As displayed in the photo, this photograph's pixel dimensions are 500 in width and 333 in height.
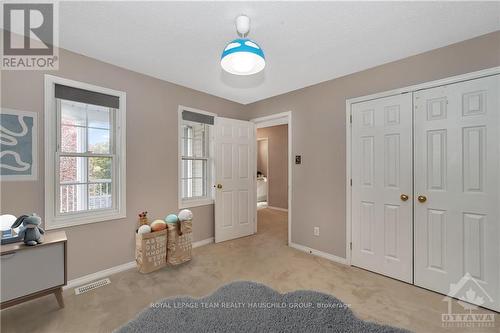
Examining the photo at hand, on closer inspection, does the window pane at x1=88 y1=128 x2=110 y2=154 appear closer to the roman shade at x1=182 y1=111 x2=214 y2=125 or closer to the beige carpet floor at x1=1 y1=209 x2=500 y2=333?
the roman shade at x1=182 y1=111 x2=214 y2=125

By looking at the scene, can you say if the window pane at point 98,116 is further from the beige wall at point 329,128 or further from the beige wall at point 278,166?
the beige wall at point 278,166

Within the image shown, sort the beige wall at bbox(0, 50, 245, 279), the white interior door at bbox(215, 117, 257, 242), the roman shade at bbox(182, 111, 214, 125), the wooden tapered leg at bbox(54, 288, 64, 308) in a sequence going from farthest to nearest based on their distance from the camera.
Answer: the white interior door at bbox(215, 117, 257, 242) → the roman shade at bbox(182, 111, 214, 125) → the beige wall at bbox(0, 50, 245, 279) → the wooden tapered leg at bbox(54, 288, 64, 308)

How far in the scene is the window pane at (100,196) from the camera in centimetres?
262

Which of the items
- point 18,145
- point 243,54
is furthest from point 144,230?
point 243,54

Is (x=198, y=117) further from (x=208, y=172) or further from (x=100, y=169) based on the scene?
(x=100, y=169)

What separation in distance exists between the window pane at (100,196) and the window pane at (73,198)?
0.07m

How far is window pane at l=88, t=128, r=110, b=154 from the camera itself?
2.61 meters

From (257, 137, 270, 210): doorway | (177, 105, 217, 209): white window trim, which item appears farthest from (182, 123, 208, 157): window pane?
(257, 137, 270, 210): doorway

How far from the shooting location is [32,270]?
1810 mm

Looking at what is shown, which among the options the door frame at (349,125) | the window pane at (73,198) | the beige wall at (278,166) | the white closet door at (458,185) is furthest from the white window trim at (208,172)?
the beige wall at (278,166)

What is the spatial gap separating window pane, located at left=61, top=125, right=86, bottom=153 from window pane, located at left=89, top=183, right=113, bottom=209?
0.46 metres

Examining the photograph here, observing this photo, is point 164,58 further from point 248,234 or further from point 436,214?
point 436,214

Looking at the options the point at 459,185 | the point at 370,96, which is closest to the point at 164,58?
the point at 370,96

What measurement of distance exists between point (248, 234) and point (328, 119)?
2.45 m
